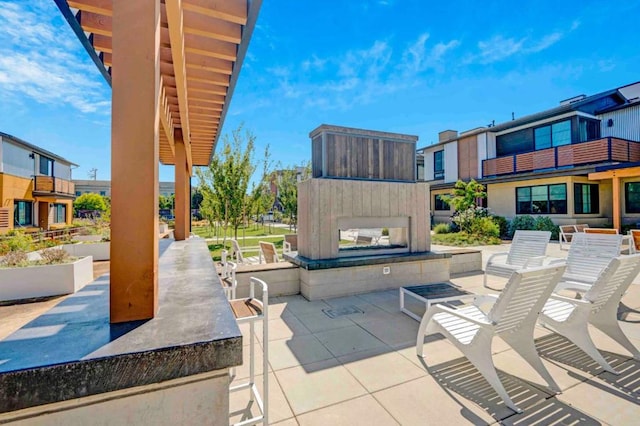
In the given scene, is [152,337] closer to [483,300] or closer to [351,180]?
[483,300]

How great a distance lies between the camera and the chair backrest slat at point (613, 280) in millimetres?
3041

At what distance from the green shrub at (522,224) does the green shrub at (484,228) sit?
2.06 metres

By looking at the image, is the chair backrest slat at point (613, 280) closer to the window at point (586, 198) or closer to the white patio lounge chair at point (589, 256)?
the white patio lounge chair at point (589, 256)

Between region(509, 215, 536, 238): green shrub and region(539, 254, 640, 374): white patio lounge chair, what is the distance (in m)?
13.3

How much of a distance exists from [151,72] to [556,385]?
155 inches

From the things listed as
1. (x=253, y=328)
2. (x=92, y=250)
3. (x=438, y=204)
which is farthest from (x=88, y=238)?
(x=438, y=204)

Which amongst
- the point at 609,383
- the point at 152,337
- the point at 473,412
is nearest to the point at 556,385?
the point at 609,383

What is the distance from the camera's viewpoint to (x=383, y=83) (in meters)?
13.3

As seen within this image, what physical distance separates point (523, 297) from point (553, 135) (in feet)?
58.3

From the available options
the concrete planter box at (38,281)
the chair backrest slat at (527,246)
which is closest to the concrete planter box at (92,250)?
the concrete planter box at (38,281)

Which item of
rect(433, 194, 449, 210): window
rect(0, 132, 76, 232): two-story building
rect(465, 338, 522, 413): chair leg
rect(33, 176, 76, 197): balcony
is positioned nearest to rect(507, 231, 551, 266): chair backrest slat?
rect(465, 338, 522, 413): chair leg

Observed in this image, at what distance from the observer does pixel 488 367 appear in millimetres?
2568

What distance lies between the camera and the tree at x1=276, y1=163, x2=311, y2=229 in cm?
1925

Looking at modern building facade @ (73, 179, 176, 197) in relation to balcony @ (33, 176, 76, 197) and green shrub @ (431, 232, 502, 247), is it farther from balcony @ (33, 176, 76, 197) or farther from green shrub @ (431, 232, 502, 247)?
green shrub @ (431, 232, 502, 247)
